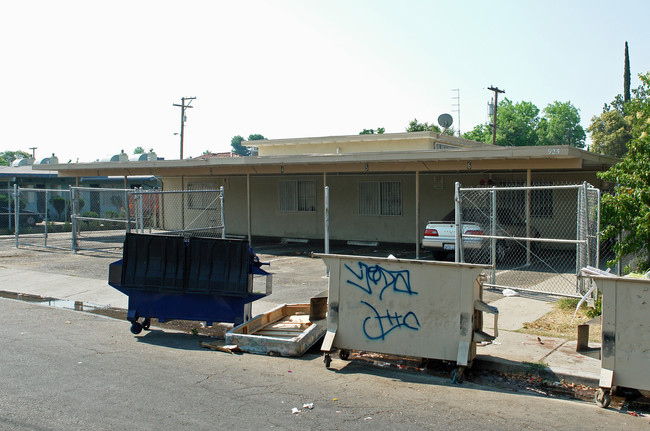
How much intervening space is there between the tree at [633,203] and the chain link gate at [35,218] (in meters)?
15.0

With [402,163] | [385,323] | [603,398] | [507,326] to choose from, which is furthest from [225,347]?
[402,163]

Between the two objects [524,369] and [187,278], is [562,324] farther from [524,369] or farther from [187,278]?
[187,278]

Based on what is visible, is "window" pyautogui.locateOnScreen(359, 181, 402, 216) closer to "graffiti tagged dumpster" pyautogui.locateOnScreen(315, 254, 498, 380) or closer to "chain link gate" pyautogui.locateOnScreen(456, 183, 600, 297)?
"chain link gate" pyautogui.locateOnScreen(456, 183, 600, 297)

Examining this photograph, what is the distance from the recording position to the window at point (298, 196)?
22312 millimetres

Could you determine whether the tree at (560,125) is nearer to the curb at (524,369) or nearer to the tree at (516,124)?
the tree at (516,124)

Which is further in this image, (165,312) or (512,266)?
(512,266)

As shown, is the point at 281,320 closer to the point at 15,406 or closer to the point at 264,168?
the point at 15,406

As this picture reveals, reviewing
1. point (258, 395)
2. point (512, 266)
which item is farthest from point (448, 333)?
point (512, 266)

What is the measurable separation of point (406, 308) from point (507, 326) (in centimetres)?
265

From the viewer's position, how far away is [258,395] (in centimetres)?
568

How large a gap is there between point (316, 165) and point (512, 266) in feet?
23.4

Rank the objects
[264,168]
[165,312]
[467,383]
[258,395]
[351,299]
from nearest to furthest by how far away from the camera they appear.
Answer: [258,395]
[467,383]
[351,299]
[165,312]
[264,168]

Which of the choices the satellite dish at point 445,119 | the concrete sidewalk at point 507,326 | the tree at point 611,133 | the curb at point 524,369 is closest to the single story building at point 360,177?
the satellite dish at point 445,119

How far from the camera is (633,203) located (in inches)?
353
